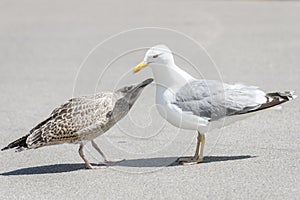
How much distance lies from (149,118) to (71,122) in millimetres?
1311

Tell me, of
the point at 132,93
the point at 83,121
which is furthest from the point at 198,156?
the point at 83,121

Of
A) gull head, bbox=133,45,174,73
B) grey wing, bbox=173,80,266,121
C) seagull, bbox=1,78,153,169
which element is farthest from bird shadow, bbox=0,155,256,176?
gull head, bbox=133,45,174,73

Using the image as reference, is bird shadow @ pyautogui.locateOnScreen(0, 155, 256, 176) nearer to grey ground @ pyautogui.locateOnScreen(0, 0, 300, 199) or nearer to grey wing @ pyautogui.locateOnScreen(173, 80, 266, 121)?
grey ground @ pyautogui.locateOnScreen(0, 0, 300, 199)

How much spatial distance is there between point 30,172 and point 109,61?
4880mm

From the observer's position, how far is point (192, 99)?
6375mm

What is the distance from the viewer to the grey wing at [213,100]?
634cm

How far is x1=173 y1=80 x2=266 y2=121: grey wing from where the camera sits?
6.34 metres

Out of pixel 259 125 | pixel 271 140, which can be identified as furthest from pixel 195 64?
pixel 271 140

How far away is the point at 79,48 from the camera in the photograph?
1301 centimetres

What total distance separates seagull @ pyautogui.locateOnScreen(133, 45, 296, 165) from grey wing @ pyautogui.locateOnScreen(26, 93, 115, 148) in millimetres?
446

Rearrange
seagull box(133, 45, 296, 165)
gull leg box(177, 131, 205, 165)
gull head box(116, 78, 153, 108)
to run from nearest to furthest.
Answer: seagull box(133, 45, 296, 165)
gull head box(116, 78, 153, 108)
gull leg box(177, 131, 205, 165)

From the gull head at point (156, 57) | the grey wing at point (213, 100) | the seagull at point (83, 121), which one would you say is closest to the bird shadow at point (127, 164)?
the seagull at point (83, 121)

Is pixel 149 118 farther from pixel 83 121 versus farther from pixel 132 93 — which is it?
pixel 83 121

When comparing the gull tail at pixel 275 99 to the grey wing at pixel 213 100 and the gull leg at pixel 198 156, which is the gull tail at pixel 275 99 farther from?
the gull leg at pixel 198 156
